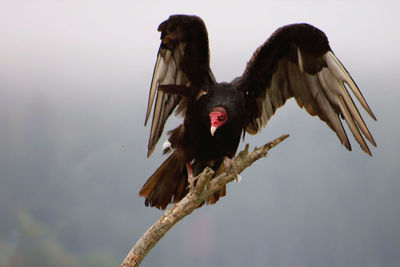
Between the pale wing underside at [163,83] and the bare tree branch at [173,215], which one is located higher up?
the pale wing underside at [163,83]

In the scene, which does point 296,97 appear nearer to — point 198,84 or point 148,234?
point 198,84

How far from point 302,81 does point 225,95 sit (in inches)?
38.2

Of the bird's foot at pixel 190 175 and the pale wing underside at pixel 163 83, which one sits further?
the pale wing underside at pixel 163 83

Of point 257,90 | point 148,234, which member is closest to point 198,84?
point 257,90

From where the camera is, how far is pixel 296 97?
4809 millimetres

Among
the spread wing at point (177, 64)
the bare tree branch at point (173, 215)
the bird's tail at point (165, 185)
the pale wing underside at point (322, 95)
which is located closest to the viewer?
the bare tree branch at point (173, 215)

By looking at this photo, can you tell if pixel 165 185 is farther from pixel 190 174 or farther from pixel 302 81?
pixel 302 81

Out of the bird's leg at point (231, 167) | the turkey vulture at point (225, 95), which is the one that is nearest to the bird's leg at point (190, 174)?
the turkey vulture at point (225, 95)

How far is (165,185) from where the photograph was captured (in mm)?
4668

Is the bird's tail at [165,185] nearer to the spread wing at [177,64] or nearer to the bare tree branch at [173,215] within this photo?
the spread wing at [177,64]

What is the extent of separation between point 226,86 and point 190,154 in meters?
0.70

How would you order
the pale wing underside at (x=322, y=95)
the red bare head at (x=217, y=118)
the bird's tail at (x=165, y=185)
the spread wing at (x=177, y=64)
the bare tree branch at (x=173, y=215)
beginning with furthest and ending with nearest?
1. the bird's tail at (x=165, y=185)
2. the pale wing underside at (x=322, y=95)
3. the spread wing at (x=177, y=64)
4. the bare tree branch at (x=173, y=215)
5. the red bare head at (x=217, y=118)

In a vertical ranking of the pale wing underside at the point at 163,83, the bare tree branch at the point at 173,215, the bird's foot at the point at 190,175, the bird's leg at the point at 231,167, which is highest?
the pale wing underside at the point at 163,83

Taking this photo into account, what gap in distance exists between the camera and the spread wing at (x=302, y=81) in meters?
4.38
